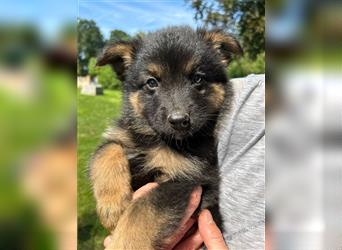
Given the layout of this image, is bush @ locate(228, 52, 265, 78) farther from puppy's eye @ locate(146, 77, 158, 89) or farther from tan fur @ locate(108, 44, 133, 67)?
puppy's eye @ locate(146, 77, 158, 89)

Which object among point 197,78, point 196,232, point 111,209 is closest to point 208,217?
point 196,232

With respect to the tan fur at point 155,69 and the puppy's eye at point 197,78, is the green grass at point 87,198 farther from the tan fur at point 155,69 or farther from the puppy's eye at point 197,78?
the puppy's eye at point 197,78

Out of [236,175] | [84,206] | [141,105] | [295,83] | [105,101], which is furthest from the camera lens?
[105,101]

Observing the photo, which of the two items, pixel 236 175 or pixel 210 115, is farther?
pixel 210 115

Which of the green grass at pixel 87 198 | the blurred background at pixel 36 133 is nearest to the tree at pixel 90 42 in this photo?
the green grass at pixel 87 198

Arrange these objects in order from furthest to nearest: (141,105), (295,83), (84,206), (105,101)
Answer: (105,101) → (84,206) → (141,105) → (295,83)

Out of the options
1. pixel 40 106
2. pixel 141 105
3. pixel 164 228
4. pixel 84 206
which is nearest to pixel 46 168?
pixel 40 106

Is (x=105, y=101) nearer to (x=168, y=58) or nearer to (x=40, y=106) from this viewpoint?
(x=168, y=58)
